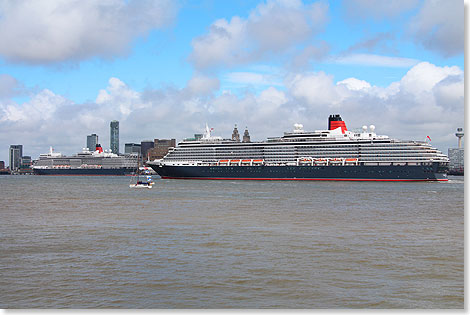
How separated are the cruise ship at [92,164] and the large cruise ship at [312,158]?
7108cm

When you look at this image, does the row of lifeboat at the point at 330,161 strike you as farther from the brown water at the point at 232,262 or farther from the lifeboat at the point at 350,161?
the brown water at the point at 232,262

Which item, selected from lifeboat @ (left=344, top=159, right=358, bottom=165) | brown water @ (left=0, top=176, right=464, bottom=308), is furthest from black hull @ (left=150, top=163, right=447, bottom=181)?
brown water @ (left=0, top=176, right=464, bottom=308)

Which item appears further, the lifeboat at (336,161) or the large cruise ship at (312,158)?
the lifeboat at (336,161)

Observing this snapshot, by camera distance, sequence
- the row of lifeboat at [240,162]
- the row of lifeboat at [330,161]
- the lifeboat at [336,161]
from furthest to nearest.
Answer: the row of lifeboat at [240,162]
the lifeboat at [336,161]
the row of lifeboat at [330,161]

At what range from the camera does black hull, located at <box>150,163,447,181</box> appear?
9225 cm

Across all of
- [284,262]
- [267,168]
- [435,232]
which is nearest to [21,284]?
[284,262]

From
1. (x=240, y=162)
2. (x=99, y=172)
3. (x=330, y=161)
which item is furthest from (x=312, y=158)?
(x=99, y=172)

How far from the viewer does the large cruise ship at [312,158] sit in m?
→ 93.5

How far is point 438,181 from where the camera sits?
94250 mm

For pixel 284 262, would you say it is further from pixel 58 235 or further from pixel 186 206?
pixel 186 206

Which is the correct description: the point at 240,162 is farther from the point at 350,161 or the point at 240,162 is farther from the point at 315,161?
the point at 350,161

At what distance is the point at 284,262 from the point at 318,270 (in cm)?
151

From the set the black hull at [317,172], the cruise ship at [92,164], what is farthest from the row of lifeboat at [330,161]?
the cruise ship at [92,164]

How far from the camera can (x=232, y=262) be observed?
17.4 metres
